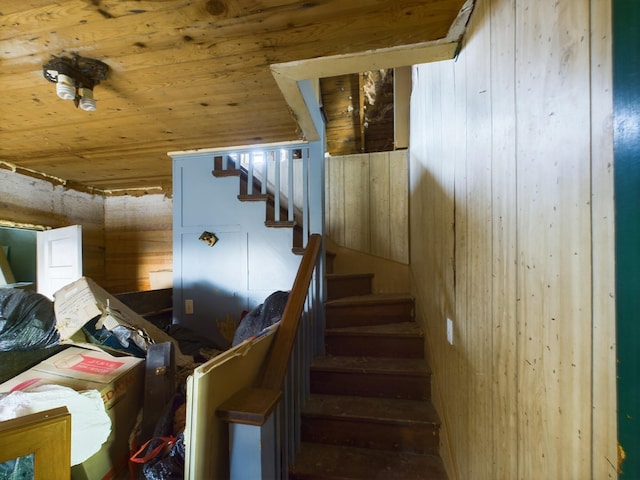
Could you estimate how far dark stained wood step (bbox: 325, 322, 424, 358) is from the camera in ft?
6.45

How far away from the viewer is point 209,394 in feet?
3.10

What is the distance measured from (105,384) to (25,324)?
36.2 inches

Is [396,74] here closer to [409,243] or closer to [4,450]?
[409,243]

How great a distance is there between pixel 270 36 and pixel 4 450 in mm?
1591

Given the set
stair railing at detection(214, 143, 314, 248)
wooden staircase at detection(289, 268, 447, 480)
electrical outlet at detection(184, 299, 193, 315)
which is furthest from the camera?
electrical outlet at detection(184, 299, 193, 315)

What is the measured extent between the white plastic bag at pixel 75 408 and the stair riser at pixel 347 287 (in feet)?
5.27

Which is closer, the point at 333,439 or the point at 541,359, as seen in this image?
the point at 541,359

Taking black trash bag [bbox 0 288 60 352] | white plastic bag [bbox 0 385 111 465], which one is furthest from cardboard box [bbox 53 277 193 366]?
white plastic bag [bbox 0 385 111 465]

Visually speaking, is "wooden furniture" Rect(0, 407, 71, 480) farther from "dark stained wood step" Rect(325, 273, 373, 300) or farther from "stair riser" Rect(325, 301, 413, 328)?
"dark stained wood step" Rect(325, 273, 373, 300)

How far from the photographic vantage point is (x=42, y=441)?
67 centimetres

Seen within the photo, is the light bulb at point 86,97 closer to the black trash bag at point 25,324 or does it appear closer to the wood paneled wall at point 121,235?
the black trash bag at point 25,324

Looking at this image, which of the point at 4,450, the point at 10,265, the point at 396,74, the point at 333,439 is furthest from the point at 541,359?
the point at 10,265

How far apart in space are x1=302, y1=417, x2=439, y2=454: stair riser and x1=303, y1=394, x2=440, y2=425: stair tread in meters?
0.03

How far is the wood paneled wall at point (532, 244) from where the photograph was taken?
503mm
